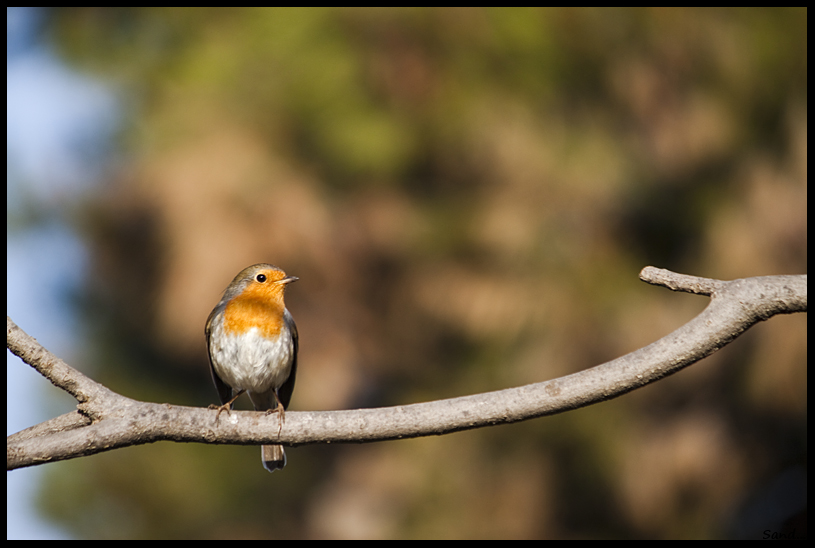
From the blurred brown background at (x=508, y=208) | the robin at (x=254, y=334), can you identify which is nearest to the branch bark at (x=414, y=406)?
the robin at (x=254, y=334)

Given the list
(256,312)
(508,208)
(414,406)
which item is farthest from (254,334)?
(508,208)

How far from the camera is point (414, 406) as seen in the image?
2.22 m

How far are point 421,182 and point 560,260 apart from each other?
1.63 m

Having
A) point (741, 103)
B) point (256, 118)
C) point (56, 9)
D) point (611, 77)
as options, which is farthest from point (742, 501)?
point (56, 9)

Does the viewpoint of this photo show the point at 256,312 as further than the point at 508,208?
No

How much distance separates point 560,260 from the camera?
6.88 metres

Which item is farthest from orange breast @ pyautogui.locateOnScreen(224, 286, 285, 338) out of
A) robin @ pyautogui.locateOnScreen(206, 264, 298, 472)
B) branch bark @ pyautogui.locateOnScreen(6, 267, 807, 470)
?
branch bark @ pyautogui.locateOnScreen(6, 267, 807, 470)

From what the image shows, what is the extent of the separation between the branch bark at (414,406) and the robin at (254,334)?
1257 mm

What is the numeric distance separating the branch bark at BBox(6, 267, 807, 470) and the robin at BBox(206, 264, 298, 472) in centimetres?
126

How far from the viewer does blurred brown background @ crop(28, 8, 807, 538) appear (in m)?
6.75

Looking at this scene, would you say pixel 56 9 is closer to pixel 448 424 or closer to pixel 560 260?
pixel 560 260

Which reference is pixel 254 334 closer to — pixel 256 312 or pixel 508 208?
pixel 256 312

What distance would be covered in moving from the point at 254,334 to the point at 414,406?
1.60m

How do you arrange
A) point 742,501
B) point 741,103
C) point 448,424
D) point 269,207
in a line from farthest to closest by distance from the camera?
1. point 742,501
2. point 741,103
3. point 269,207
4. point 448,424
